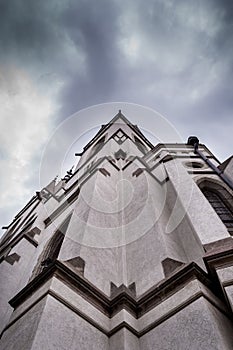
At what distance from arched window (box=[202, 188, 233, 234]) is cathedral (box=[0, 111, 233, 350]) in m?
0.03

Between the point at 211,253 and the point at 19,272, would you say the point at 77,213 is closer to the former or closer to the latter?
the point at 19,272

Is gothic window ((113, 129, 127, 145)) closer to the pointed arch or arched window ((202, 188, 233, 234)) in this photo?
the pointed arch

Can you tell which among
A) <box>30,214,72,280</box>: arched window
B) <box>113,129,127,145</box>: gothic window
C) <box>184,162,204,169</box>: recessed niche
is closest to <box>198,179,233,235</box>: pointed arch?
<box>184,162,204,169</box>: recessed niche

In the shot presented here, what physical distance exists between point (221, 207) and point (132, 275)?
4260 mm

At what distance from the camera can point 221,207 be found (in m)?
9.06

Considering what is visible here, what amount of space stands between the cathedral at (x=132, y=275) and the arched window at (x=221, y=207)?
1.3 inches

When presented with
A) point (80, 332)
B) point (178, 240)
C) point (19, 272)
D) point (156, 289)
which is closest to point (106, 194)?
point (178, 240)

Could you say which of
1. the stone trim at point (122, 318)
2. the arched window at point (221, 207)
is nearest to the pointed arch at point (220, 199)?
the arched window at point (221, 207)

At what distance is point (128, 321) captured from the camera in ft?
15.4

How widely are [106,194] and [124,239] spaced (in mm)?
2187

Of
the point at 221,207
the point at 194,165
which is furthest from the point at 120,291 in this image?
the point at 194,165

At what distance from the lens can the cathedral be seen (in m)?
4.09

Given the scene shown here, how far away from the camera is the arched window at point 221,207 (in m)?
7.91

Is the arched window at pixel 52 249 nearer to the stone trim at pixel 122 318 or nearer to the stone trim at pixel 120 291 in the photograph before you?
the stone trim at pixel 120 291
